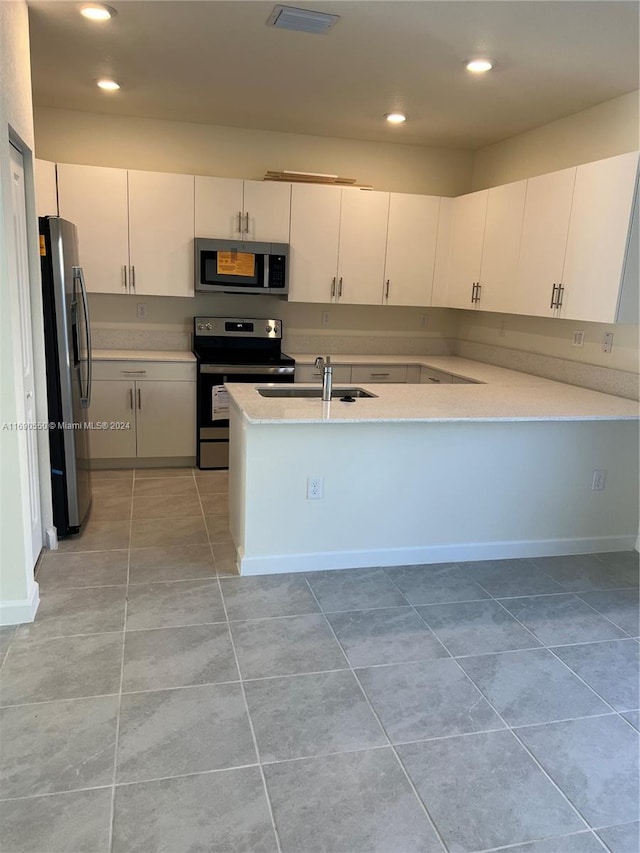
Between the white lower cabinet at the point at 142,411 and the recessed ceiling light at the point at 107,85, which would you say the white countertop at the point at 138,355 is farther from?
the recessed ceiling light at the point at 107,85

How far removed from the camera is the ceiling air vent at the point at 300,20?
274 cm

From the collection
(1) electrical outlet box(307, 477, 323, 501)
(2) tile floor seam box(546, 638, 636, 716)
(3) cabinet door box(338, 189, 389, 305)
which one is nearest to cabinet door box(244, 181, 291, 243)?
(3) cabinet door box(338, 189, 389, 305)

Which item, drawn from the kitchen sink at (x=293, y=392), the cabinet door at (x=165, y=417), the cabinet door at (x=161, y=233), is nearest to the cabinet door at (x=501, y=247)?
the kitchen sink at (x=293, y=392)

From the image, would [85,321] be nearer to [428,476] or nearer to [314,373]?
[314,373]

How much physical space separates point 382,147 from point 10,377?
3.97 meters

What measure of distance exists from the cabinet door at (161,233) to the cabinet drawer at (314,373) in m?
1.04

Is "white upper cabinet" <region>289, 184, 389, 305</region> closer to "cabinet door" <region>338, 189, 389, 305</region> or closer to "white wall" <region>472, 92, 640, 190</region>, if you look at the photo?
"cabinet door" <region>338, 189, 389, 305</region>

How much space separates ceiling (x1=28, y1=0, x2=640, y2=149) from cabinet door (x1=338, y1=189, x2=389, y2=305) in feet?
1.78

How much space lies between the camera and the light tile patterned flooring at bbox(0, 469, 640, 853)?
169 centimetres

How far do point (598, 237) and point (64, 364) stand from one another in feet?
9.74

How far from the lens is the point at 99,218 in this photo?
4523 millimetres

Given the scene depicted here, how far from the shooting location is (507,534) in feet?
11.3

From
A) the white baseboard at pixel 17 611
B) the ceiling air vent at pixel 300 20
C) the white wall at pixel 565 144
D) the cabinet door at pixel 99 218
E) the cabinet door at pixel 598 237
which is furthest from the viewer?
the cabinet door at pixel 99 218

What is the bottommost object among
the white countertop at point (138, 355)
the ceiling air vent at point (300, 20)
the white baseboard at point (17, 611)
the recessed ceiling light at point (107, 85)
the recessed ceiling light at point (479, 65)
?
the white baseboard at point (17, 611)
